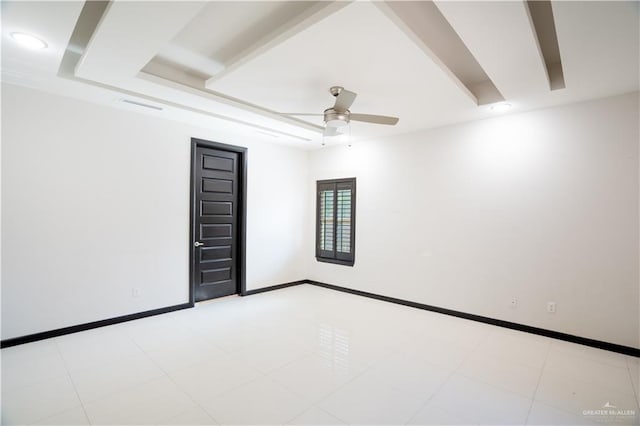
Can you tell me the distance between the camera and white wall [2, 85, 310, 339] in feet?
10.1

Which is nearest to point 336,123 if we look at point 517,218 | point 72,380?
point 517,218

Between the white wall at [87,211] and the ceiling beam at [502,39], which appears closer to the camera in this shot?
the ceiling beam at [502,39]

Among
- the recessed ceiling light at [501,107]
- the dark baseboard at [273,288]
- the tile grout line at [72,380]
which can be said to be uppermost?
the recessed ceiling light at [501,107]

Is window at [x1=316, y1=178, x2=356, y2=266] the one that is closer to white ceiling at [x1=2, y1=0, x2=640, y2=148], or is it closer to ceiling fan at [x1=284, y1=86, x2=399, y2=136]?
white ceiling at [x1=2, y1=0, x2=640, y2=148]

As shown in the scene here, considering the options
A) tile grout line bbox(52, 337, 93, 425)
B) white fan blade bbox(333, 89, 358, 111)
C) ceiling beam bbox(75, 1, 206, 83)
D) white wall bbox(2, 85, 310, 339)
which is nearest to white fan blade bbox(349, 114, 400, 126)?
white fan blade bbox(333, 89, 358, 111)

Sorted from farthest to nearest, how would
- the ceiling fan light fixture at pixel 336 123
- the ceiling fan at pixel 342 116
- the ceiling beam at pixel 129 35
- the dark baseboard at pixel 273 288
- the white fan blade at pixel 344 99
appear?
the dark baseboard at pixel 273 288
the ceiling fan light fixture at pixel 336 123
the ceiling fan at pixel 342 116
the white fan blade at pixel 344 99
the ceiling beam at pixel 129 35

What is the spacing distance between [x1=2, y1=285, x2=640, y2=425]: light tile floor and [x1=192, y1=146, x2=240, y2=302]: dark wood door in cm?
91

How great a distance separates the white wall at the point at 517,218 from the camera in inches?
122

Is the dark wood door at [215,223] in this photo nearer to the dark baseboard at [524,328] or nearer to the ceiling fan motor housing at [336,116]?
the dark baseboard at [524,328]

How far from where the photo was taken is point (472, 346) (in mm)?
3189

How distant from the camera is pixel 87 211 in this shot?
11.4ft

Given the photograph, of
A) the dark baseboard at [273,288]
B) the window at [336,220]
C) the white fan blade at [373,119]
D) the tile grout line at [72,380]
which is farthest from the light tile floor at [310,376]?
the white fan blade at [373,119]

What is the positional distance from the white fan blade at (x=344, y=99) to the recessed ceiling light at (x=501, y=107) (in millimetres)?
1738

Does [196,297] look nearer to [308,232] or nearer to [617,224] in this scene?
[308,232]
